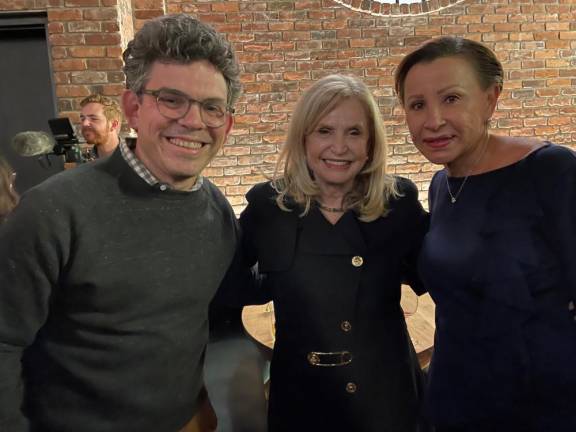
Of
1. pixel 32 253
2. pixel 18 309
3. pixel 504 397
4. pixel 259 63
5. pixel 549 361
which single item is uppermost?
pixel 259 63

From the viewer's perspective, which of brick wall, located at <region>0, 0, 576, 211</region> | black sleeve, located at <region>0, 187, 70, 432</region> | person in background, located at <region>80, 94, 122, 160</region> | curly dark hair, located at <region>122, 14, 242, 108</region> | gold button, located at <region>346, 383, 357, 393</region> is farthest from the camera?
brick wall, located at <region>0, 0, 576, 211</region>

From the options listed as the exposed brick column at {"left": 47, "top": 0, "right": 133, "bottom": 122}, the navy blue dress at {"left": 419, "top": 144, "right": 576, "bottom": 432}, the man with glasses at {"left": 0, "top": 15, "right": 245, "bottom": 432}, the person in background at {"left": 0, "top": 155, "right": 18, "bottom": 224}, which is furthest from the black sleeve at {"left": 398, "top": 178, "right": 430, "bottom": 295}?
the exposed brick column at {"left": 47, "top": 0, "right": 133, "bottom": 122}

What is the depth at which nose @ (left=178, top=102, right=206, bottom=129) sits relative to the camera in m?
1.09

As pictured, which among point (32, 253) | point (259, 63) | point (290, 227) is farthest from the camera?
point (259, 63)

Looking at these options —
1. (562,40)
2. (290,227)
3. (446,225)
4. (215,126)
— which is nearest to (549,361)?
(446,225)

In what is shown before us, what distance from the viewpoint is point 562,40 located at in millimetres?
4406

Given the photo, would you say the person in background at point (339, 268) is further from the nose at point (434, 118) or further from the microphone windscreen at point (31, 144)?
the microphone windscreen at point (31, 144)

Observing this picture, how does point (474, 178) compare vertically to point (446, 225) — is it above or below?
above

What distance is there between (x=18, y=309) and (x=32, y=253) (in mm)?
120

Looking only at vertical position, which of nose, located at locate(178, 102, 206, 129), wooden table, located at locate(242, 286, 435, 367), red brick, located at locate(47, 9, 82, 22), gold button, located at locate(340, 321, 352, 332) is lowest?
wooden table, located at locate(242, 286, 435, 367)

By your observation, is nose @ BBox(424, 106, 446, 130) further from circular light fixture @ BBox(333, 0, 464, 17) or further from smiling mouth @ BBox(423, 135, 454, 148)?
circular light fixture @ BBox(333, 0, 464, 17)

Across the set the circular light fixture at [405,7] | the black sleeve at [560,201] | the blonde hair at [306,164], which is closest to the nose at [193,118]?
the blonde hair at [306,164]

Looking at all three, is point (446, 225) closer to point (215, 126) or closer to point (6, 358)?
point (215, 126)

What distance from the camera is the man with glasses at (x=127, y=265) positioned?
0.96 m
